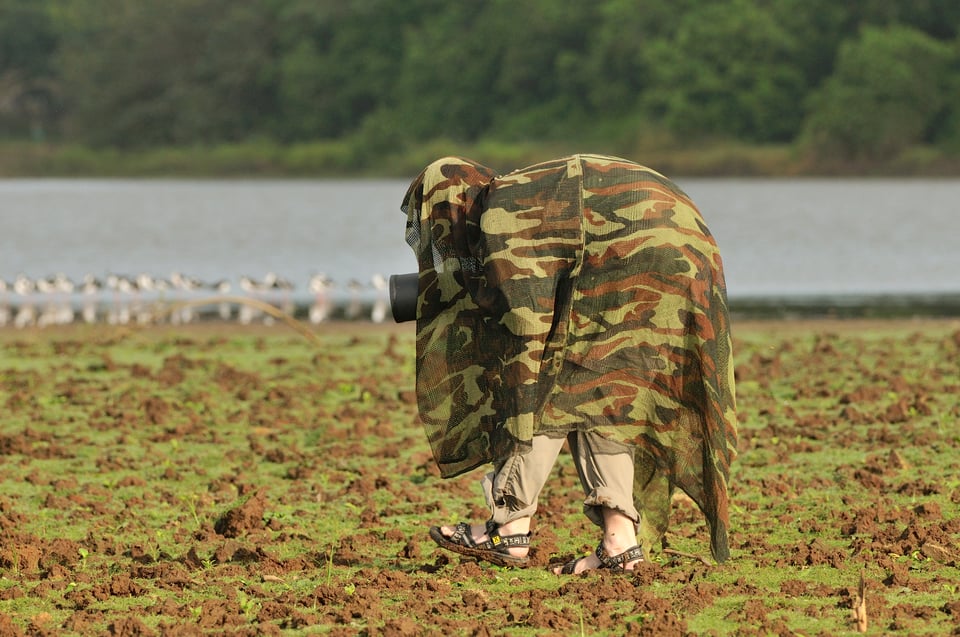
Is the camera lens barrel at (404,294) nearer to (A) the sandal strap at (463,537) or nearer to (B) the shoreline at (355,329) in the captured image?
(A) the sandal strap at (463,537)

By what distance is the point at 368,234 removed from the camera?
44.0m

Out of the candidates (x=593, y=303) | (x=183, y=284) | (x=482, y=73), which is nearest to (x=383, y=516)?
(x=593, y=303)

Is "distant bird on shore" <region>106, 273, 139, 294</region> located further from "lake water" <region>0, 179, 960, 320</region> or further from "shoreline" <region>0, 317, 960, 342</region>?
"lake water" <region>0, 179, 960, 320</region>

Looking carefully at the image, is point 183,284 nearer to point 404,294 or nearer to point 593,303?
point 404,294

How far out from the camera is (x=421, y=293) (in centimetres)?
618

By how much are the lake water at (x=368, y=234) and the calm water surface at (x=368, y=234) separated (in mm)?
45

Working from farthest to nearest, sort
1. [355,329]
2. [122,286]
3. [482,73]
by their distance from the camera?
[482,73] < [122,286] < [355,329]

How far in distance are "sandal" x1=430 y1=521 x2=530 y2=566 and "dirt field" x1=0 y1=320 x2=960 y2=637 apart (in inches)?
3.8

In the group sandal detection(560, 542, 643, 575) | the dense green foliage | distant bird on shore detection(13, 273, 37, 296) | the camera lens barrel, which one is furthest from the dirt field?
the dense green foliage

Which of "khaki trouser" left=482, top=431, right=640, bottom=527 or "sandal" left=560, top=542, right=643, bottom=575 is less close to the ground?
"khaki trouser" left=482, top=431, right=640, bottom=527

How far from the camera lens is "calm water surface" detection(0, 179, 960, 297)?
31547mm

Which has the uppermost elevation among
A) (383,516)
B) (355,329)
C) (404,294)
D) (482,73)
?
(482,73)

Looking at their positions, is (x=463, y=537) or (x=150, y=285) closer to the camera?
(x=463, y=537)

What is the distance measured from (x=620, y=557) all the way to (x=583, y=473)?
0.37 metres
